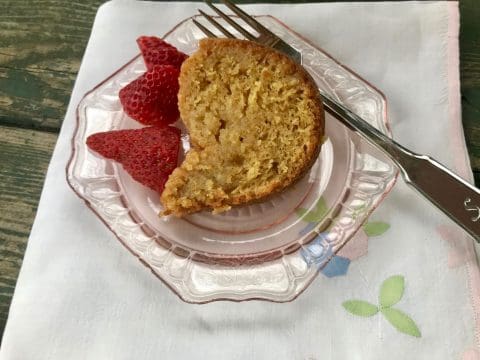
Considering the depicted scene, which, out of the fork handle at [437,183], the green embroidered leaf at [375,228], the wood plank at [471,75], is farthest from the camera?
the wood plank at [471,75]

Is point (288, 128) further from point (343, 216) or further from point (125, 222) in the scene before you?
point (125, 222)

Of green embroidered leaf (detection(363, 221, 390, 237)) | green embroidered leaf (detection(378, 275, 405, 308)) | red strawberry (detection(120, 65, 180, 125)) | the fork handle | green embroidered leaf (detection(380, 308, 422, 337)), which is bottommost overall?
green embroidered leaf (detection(380, 308, 422, 337))

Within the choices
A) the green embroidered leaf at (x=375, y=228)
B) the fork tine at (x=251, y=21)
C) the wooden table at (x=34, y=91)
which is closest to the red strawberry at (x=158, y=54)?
the fork tine at (x=251, y=21)

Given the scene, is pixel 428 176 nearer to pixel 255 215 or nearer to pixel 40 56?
pixel 255 215

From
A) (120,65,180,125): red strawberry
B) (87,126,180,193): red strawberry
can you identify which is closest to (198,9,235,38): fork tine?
(120,65,180,125): red strawberry

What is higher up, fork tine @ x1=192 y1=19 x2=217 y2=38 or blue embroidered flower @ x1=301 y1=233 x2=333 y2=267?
fork tine @ x1=192 y1=19 x2=217 y2=38

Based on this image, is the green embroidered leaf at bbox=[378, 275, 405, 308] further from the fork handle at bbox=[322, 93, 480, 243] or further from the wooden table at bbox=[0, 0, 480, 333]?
the wooden table at bbox=[0, 0, 480, 333]

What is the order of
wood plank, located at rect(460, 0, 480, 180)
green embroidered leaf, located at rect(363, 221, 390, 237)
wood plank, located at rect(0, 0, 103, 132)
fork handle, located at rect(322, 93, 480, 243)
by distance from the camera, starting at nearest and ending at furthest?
1. fork handle, located at rect(322, 93, 480, 243)
2. green embroidered leaf, located at rect(363, 221, 390, 237)
3. wood plank, located at rect(460, 0, 480, 180)
4. wood plank, located at rect(0, 0, 103, 132)

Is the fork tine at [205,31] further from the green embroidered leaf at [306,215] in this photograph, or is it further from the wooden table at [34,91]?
the green embroidered leaf at [306,215]
